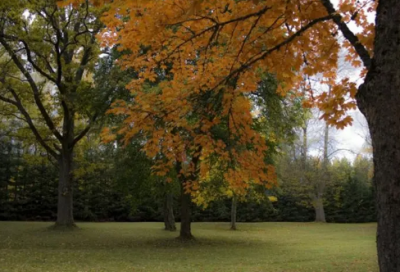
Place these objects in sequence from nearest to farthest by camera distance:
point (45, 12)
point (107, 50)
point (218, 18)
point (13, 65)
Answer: point (218, 18), point (45, 12), point (107, 50), point (13, 65)

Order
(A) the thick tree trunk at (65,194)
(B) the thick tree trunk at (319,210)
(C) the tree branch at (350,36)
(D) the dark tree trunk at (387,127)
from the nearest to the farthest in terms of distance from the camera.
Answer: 1. (D) the dark tree trunk at (387,127)
2. (C) the tree branch at (350,36)
3. (A) the thick tree trunk at (65,194)
4. (B) the thick tree trunk at (319,210)

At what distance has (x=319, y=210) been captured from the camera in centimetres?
3203

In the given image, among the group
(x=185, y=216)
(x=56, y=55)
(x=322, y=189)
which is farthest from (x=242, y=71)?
(x=322, y=189)

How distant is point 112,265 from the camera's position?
29.7 feet

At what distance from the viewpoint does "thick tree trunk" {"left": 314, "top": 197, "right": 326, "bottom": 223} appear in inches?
1244

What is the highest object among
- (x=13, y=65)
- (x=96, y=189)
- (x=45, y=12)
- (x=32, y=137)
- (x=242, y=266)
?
(x=45, y=12)

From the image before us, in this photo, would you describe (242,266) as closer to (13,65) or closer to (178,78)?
(178,78)

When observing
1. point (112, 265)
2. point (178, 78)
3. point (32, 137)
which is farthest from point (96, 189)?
point (178, 78)

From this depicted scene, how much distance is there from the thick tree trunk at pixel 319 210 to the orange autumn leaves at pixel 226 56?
1075 inches

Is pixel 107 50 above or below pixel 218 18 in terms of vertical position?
above

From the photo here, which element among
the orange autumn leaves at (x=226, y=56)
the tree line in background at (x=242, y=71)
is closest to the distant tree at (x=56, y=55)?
the tree line in background at (x=242, y=71)

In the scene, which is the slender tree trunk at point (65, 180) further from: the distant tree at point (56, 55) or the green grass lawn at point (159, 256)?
the green grass lawn at point (159, 256)

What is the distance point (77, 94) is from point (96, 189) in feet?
48.2

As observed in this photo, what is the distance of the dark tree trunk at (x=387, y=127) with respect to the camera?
3018 millimetres
